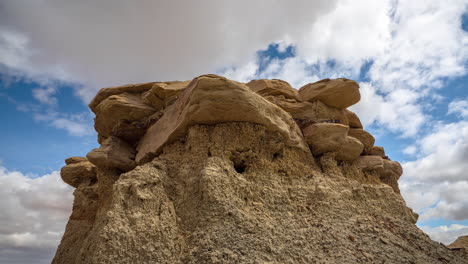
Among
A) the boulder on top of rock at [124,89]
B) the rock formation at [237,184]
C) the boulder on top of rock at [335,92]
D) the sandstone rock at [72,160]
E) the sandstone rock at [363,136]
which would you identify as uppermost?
the boulder on top of rock at [335,92]

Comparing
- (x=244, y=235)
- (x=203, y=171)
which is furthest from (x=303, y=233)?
(x=203, y=171)

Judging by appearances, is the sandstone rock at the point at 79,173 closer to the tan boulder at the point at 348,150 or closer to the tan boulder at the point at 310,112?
the tan boulder at the point at 310,112

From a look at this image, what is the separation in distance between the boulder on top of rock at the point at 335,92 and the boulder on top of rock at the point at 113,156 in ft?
21.5

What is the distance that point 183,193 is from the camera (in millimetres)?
7125

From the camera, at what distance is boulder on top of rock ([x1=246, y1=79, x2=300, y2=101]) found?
1067 centimetres

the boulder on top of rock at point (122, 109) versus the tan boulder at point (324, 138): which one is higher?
the boulder on top of rock at point (122, 109)

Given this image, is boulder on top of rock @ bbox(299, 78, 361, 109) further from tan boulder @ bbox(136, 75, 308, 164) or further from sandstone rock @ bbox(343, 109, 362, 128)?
tan boulder @ bbox(136, 75, 308, 164)

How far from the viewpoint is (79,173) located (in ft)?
41.3

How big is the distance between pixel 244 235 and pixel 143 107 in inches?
230

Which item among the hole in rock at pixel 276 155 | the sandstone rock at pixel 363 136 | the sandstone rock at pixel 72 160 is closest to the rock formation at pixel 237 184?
the hole in rock at pixel 276 155

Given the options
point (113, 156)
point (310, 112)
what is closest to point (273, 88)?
point (310, 112)

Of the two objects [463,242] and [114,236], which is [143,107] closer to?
[114,236]

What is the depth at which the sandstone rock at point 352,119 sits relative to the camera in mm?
11727

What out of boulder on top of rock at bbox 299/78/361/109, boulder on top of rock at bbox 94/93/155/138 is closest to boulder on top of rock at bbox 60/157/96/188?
boulder on top of rock at bbox 94/93/155/138
